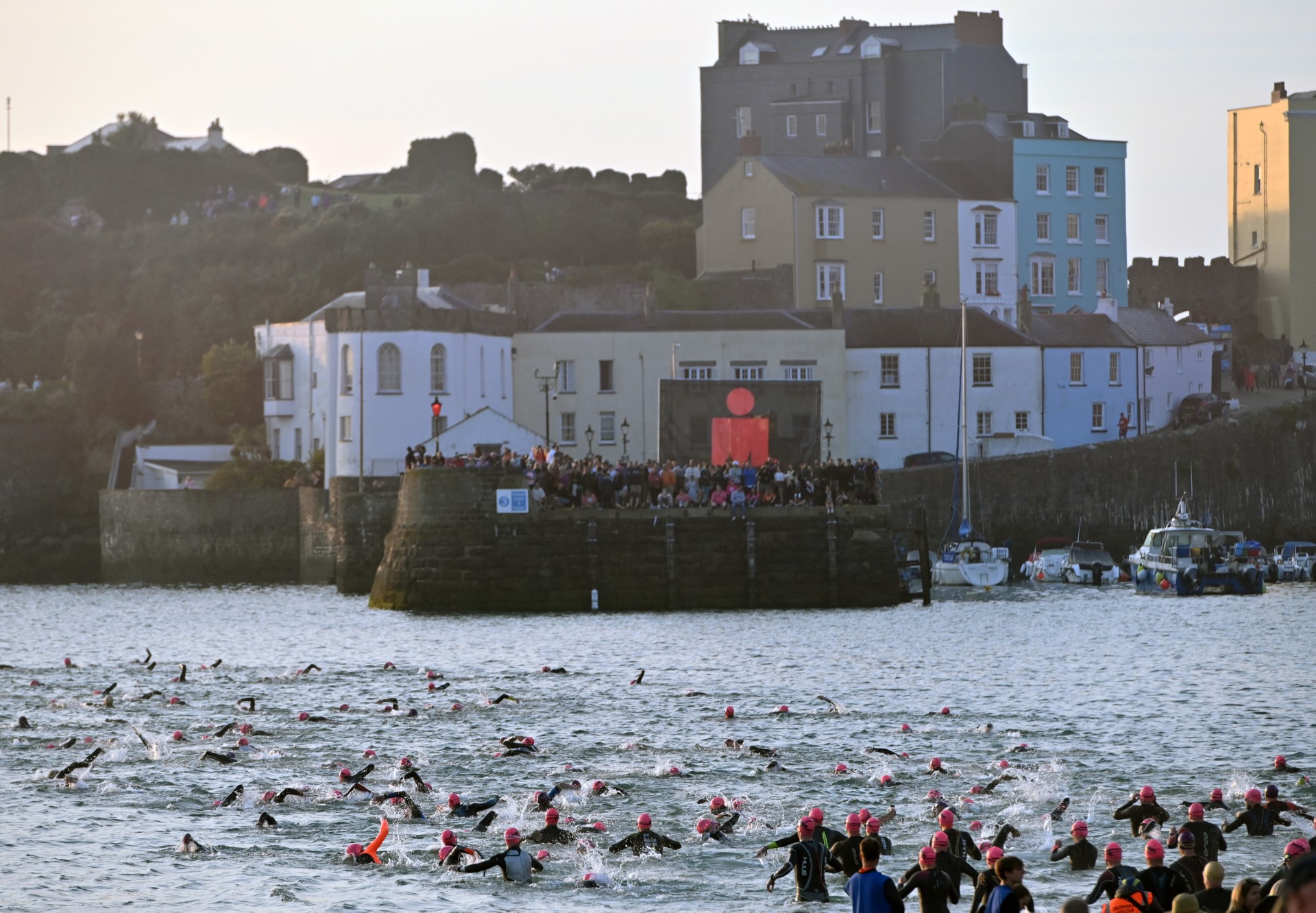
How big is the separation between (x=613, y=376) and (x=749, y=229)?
58.8 feet

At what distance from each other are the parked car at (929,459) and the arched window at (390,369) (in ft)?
67.9

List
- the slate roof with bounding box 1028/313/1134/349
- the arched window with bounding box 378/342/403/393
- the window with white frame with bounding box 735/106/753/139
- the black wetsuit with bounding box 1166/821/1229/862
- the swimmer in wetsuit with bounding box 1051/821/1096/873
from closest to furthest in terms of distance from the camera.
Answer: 1. the black wetsuit with bounding box 1166/821/1229/862
2. the swimmer in wetsuit with bounding box 1051/821/1096/873
3. the arched window with bounding box 378/342/403/393
4. the slate roof with bounding box 1028/313/1134/349
5. the window with white frame with bounding box 735/106/753/139

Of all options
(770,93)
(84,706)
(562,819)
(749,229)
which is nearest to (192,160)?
(770,93)

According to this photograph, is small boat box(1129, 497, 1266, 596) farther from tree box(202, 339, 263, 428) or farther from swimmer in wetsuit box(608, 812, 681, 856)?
swimmer in wetsuit box(608, 812, 681, 856)

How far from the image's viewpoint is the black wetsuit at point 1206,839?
2125 cm

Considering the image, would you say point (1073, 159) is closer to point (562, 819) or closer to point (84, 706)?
point (84, 706)

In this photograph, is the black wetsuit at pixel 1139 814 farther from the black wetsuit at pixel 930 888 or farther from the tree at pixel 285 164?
the tree at pixel 285 164

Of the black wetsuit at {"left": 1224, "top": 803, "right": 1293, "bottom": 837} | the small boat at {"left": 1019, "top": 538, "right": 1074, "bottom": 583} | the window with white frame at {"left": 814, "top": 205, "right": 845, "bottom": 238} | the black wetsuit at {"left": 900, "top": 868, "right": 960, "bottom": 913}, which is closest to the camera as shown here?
the black wetsuit at {"left": 900, "top": 868, "right": 960, "bottom": 913}

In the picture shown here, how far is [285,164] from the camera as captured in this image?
158 meters

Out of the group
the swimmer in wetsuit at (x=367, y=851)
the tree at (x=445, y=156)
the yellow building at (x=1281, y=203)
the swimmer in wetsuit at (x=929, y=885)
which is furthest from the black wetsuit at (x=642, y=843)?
the tree at (x=445, y=156)

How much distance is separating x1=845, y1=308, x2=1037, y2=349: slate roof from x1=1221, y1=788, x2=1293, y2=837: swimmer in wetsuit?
186 ft

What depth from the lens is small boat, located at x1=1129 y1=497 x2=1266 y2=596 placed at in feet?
221

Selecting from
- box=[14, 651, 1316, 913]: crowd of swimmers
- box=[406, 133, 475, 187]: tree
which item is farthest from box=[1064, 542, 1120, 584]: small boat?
box=[406, 133, 475, 187]: tree

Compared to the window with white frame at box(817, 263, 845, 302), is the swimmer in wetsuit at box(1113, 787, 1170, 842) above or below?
below
